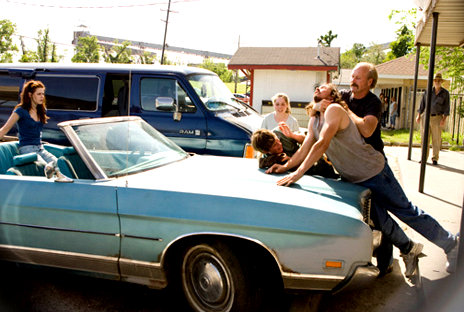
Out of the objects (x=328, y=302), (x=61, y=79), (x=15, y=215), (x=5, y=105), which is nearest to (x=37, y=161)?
(x=15, y=215)

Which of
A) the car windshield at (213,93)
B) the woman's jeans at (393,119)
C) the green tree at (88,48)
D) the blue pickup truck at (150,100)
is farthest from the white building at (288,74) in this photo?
the blue pickup truck at (150,100)

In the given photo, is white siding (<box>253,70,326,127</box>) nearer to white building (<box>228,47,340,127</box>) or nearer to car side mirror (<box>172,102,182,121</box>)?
white building (<box>228,47,340,127</box>)

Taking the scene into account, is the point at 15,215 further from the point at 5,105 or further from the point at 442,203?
the point at 442,203

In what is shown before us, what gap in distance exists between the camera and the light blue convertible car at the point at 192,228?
2961 millimetres

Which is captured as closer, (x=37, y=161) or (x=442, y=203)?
(x=37, y=161)

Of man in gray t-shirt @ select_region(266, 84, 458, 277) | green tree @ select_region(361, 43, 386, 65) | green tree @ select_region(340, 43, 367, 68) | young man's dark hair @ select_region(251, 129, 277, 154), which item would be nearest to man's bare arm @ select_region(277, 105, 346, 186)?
man in gray t-shirt @ select_region(266, 84, 458, 277)

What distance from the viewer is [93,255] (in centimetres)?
335

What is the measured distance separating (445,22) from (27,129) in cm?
697

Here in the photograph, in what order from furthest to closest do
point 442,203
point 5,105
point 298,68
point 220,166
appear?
point 298,68
point 5,105
point 442,203
point 220,166

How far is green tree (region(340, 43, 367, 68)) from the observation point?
84.3 m

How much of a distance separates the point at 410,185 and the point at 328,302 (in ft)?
15.9

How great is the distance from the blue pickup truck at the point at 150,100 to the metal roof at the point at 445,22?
3.23m

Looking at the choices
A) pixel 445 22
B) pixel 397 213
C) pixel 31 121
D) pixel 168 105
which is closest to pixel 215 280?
pixel 397 213

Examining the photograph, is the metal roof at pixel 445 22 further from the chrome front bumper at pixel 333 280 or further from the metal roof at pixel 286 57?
the metal roof at pixel 286 57
